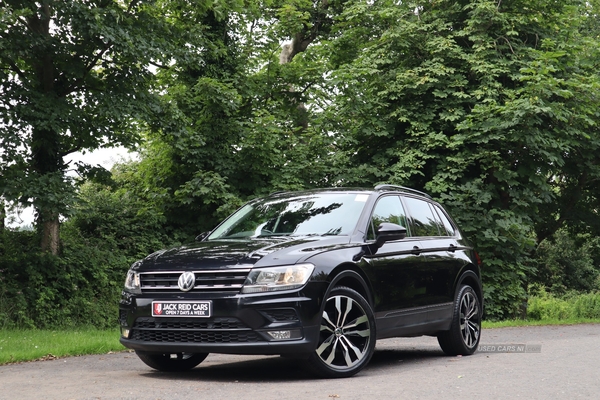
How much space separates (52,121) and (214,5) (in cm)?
468

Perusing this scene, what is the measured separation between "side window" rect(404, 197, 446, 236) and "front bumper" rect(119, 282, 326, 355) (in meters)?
2.56

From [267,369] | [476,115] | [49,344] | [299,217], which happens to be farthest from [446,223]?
[476,115]

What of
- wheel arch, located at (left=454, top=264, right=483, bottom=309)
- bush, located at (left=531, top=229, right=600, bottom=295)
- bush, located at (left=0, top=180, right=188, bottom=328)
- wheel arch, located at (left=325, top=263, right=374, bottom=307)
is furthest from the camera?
bush, located at (left=531, top=229, right=600, bottom=295)

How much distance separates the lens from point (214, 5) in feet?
56.3

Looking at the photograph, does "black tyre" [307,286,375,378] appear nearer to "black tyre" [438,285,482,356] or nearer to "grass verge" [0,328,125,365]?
"black tyre" [438,285,482,356]

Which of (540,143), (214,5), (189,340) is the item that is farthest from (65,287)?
(540,143)

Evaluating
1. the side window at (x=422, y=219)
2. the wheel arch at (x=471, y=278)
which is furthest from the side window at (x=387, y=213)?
the wheel arch at (x=471, y=278)

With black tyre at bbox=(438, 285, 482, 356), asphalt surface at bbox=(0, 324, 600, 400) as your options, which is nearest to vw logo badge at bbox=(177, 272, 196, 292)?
asphalt surface at bbox=(0, 324, 600, 400)

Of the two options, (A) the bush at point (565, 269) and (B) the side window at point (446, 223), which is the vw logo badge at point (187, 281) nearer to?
(B) the side window at point (446, 223)

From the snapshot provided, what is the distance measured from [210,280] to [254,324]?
22.5 inches

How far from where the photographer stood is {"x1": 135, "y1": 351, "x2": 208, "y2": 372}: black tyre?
8.34 metres

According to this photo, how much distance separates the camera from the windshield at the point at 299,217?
8.49 meters

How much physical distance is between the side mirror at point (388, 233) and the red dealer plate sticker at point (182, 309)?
1984mm

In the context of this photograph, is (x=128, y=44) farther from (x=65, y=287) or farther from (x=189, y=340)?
(x=189, y=340)
